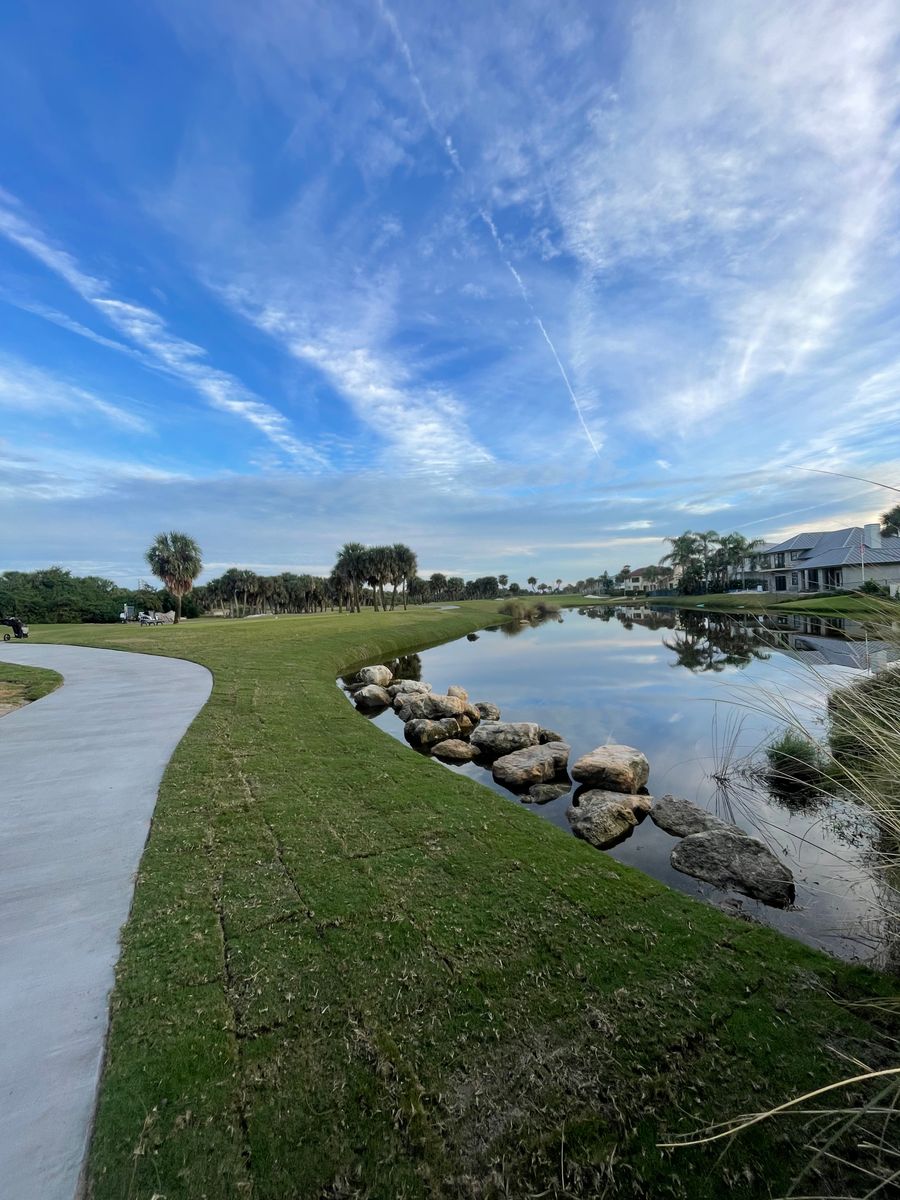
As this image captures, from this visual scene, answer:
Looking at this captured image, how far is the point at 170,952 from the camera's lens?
10.3 feet

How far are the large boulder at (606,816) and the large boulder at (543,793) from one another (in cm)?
49

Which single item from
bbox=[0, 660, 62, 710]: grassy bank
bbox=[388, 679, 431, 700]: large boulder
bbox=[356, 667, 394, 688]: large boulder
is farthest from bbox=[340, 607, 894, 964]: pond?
bbox=[0, 660, 62, 710]: grassy bank

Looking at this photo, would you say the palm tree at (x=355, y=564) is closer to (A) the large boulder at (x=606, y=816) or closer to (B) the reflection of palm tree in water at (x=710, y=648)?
(B) the reflection of palm tree in water at (x=710, y=648)

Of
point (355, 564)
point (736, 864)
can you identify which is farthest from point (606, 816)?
point (355, 564)

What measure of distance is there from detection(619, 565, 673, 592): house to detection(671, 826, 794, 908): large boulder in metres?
117

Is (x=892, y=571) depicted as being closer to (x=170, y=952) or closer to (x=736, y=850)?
(x=736, y=850)

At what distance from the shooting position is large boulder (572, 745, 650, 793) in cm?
758

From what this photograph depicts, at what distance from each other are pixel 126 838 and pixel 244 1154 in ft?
10.5

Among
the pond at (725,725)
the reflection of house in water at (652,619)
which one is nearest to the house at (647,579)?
the reflection of house in water at (652,619)

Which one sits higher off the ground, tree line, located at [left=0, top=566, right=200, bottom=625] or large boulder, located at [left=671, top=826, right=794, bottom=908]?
tree line, located at [left=0, top=566, right=200, bottom=625]

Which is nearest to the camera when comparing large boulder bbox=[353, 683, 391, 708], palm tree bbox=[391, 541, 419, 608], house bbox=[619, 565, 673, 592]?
large boulder bbox=[353, 683, 391, 708]

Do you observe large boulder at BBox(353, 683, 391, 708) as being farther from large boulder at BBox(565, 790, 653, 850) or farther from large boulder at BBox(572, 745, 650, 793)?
large boulder at BBox(565, 790, 653, 850)

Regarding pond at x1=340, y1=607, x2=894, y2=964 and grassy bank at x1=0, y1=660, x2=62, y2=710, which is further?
grassy bank at x1=0, y1=660, x2=62, y2=710

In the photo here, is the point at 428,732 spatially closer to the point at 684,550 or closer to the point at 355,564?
the point at 355,564
